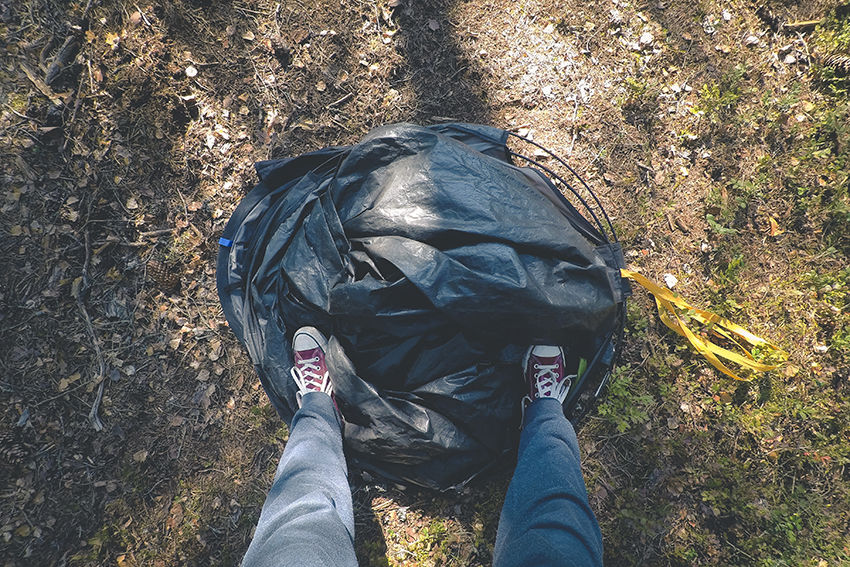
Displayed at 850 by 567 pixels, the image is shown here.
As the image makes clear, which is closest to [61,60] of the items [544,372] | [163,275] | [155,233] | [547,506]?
[155,233]

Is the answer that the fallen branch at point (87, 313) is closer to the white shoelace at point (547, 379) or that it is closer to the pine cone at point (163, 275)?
the pine cone at point (163, 275)

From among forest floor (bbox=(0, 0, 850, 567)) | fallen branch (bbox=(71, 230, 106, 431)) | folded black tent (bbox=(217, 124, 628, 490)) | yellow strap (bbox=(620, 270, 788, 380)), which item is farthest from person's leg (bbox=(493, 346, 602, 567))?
fallen branch (bbox=(71, 230, 106, 431))

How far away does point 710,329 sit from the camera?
2131 mm

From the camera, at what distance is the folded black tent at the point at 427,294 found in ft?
5.49

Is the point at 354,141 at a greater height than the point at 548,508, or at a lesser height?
greater

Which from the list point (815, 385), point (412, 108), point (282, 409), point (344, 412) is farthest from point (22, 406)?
point (815, 385)

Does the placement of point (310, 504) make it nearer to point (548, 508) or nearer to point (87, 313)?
point (548, 508)

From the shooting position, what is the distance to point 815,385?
6.84ft

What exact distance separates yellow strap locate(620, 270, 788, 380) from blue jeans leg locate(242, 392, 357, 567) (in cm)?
150

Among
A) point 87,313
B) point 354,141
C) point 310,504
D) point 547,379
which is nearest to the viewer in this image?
point 310,504

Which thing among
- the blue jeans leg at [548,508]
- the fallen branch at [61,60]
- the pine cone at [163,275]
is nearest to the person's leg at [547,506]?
the blue jeans leg at [548,508]

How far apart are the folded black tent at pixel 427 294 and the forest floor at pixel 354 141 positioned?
30cm

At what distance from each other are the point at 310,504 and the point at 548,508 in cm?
76

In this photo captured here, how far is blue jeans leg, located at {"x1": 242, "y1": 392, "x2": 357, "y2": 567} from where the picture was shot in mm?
1246
